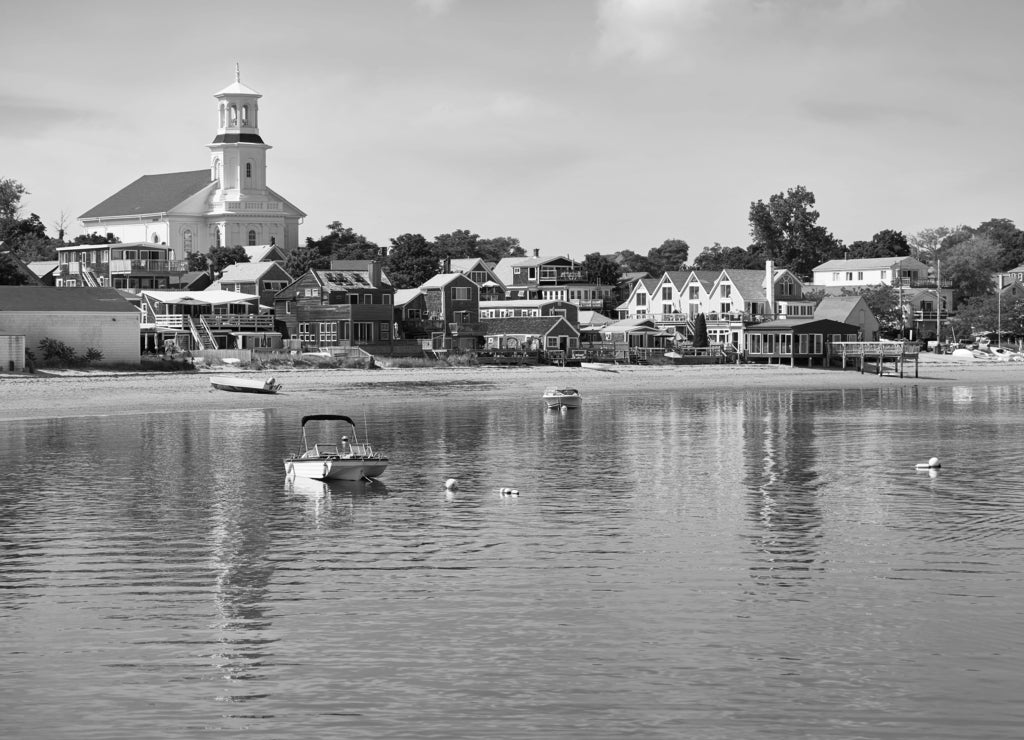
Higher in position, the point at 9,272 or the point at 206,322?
the point at 9,272

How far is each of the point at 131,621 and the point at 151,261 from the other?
418 feet

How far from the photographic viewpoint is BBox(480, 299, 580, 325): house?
135375 millimetres

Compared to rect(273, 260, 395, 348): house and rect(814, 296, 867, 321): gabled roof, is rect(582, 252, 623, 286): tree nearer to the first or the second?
rect(814, 296, 867, 321): gabled roof

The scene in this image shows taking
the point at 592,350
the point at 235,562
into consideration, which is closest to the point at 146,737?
the point at 235,562

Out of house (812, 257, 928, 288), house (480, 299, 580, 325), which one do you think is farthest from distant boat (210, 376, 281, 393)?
house (812, 257, 928, 288)

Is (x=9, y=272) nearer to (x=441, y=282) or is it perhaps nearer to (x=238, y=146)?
(x=441, y=282)

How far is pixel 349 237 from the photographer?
638 ft

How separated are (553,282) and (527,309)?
1445 inches

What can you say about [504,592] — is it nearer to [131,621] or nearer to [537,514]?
[131,621]

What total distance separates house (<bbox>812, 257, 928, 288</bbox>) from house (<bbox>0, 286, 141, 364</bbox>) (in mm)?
115888

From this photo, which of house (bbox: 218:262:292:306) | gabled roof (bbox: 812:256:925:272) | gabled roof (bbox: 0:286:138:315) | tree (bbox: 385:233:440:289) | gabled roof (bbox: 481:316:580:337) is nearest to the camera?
gabled roof (bbox: 0:286:138:315)

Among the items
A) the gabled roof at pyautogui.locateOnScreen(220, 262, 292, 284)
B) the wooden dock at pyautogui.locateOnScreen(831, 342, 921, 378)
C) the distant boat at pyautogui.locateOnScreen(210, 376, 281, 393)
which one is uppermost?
the gabled roof at pyautogui.locateOnScreen(220, 262, 292, 284)

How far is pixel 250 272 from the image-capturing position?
419 feet

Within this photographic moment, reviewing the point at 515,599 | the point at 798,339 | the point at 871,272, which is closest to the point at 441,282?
the point at 798,339
